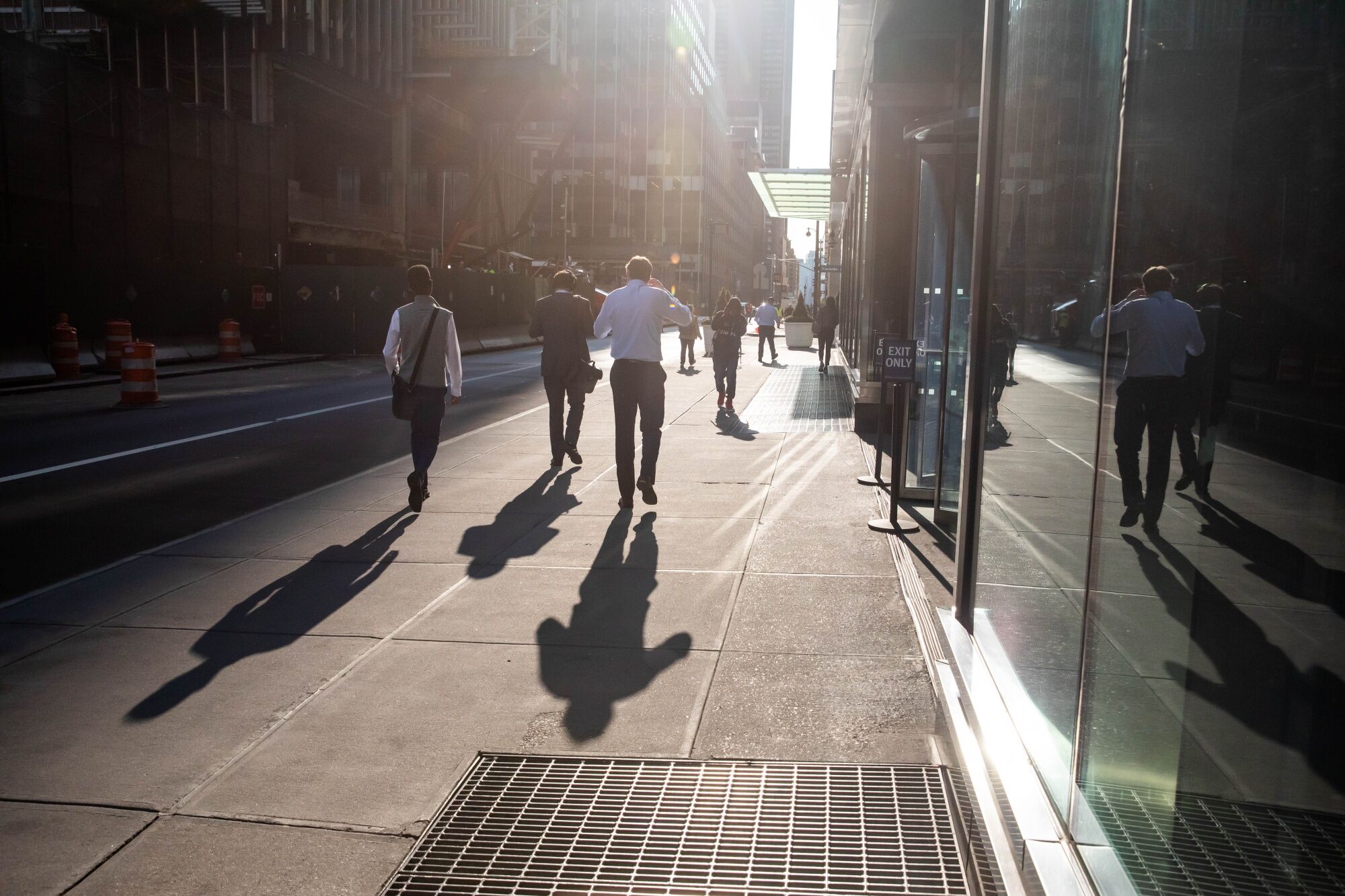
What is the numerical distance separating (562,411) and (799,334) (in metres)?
31.5

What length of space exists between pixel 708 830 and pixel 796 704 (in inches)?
45.4

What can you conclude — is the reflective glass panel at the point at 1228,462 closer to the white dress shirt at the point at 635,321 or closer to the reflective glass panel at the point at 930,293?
the reflective glass panel at the point at 930,293

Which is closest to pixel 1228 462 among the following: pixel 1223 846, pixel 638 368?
pixel 1223 846

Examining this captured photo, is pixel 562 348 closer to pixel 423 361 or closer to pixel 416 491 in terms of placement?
pixel 423 361

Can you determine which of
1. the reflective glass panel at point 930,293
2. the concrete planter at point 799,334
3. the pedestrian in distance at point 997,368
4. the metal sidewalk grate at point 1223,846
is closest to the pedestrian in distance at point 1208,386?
the metal sidewalk grate at point 1223,846

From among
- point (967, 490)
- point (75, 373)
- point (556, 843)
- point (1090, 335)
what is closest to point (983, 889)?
point (556, 843)

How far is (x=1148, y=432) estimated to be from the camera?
198cm

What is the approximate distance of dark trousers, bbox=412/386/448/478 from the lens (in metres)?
9.20

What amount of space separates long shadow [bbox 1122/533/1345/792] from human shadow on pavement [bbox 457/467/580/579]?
5320mm

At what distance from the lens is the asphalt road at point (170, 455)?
802 cm

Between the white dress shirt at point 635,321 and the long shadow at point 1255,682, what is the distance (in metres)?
7.45

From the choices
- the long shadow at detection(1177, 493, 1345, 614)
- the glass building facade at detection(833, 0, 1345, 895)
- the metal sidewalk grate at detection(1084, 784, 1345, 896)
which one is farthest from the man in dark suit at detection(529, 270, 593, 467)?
the long shadow at detection(1177, 493, 1345, 614)

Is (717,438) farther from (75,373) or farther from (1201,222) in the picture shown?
(75,373)

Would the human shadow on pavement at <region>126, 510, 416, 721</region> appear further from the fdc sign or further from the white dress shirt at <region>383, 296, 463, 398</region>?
the fdc sign
